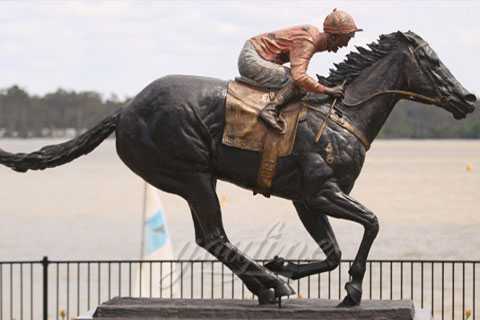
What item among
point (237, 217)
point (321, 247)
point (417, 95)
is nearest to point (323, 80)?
point (417, 95)

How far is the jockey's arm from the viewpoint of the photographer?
10.2 metres

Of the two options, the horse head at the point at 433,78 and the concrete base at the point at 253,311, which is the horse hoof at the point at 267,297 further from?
the horse head at the point at 433,78

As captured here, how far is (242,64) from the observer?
412 inches

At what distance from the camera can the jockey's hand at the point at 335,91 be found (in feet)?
34.0

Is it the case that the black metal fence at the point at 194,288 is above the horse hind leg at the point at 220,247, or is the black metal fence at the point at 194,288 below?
below

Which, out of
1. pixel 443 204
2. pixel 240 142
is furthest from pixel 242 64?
pixel 443 204

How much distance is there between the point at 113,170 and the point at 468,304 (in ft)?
179

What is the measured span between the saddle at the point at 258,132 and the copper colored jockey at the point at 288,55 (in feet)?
0.20

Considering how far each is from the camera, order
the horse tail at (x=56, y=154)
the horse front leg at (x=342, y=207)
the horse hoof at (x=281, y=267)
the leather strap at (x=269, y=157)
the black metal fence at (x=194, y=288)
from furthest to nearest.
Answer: the black metal fence at (x=194, y=288), the horse tail at (x=56, y=154), the horse hoof at (x=281, y=267), the leather strap at (x=269, y=157), the horse front leg at (x=342, y=207)

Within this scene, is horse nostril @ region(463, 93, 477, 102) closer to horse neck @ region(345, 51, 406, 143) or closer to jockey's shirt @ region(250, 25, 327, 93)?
horse neck @ region(345, 51, 406, 143)

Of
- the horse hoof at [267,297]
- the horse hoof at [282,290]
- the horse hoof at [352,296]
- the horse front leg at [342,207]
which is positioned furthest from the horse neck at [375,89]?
the horse hoof at [267,297]

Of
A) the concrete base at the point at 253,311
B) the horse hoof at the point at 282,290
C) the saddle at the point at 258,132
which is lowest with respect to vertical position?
the concrete base at the point at 253,311

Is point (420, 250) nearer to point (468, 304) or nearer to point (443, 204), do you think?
point (468, 304)

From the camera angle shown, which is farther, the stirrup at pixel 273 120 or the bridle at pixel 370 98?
the bridle at pixel 370 98
